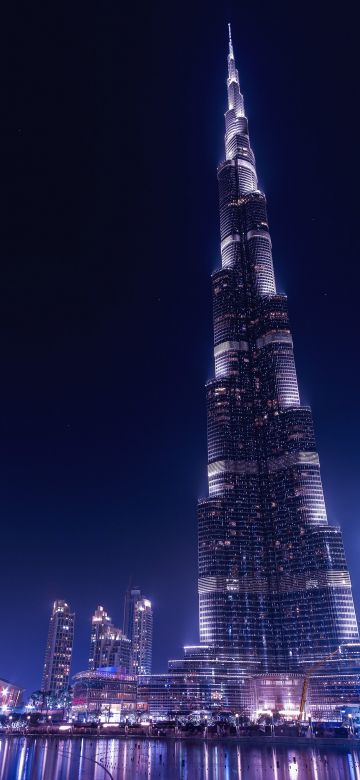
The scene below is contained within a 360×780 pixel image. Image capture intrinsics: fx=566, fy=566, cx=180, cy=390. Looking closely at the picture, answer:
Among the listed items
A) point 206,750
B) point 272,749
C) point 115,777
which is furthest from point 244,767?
point 272,749

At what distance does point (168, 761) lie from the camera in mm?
94250

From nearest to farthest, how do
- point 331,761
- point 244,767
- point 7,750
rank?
point 244,767 < point 331,761 < point 7,750

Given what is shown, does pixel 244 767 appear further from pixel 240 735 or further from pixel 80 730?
pixel 80 730

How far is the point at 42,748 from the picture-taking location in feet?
368

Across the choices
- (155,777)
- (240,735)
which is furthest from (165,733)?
(155,777)

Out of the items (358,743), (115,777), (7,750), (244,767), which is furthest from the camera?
(358,743)

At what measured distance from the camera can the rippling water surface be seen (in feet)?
255

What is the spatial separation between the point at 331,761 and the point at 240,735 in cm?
4721

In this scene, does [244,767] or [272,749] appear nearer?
[244,767]

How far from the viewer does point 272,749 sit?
4692 inches

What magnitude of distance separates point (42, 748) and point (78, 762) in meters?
28.2

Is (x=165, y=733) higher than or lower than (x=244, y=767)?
higher

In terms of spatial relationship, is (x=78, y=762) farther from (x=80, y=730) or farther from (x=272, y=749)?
(x=80, y=730)

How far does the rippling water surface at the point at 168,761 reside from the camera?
77.8 metres
